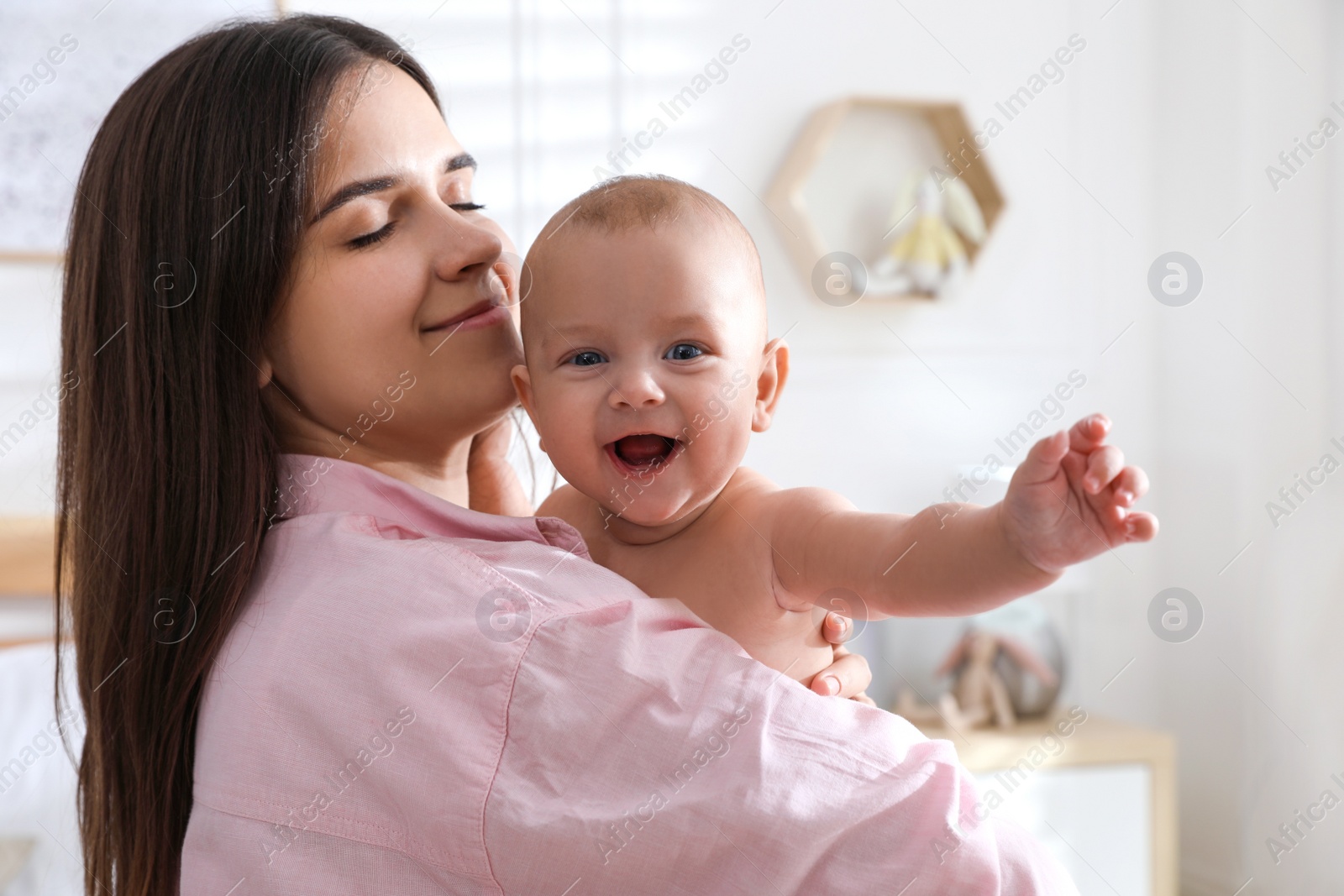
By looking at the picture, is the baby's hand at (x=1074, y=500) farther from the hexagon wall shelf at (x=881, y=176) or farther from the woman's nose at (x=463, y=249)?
the hexagon wall shelf at (x=881, y=176)

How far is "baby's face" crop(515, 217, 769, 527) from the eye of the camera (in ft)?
3.04

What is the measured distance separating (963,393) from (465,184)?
8.07 feet

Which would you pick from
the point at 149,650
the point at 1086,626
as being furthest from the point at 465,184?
the point at 1086,626

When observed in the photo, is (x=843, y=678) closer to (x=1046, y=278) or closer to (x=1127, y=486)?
(x=1127, y=486)

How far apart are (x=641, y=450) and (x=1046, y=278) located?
2757 mm

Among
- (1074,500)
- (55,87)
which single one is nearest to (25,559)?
(55,87)

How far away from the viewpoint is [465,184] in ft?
3.67

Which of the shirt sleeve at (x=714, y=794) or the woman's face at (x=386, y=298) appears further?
the woman's face at (x=386, y=298)

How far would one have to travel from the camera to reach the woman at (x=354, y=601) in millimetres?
759

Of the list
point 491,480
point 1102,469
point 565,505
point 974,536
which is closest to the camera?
point 1102,469

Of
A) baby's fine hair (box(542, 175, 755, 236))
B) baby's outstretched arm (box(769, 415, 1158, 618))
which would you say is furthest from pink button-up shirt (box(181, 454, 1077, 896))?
baby's fine hair (box(542, 175, 755, 236))

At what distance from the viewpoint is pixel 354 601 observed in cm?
83

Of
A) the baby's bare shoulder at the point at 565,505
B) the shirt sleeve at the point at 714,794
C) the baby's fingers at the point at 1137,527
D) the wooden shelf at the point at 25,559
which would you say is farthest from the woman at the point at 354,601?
the wooden shelf at the point at 25,559

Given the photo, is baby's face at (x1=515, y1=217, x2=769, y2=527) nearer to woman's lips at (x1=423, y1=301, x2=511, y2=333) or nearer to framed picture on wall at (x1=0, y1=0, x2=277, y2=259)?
woman's lips at (x1=423, y1=301, x2=511, y2=333)
